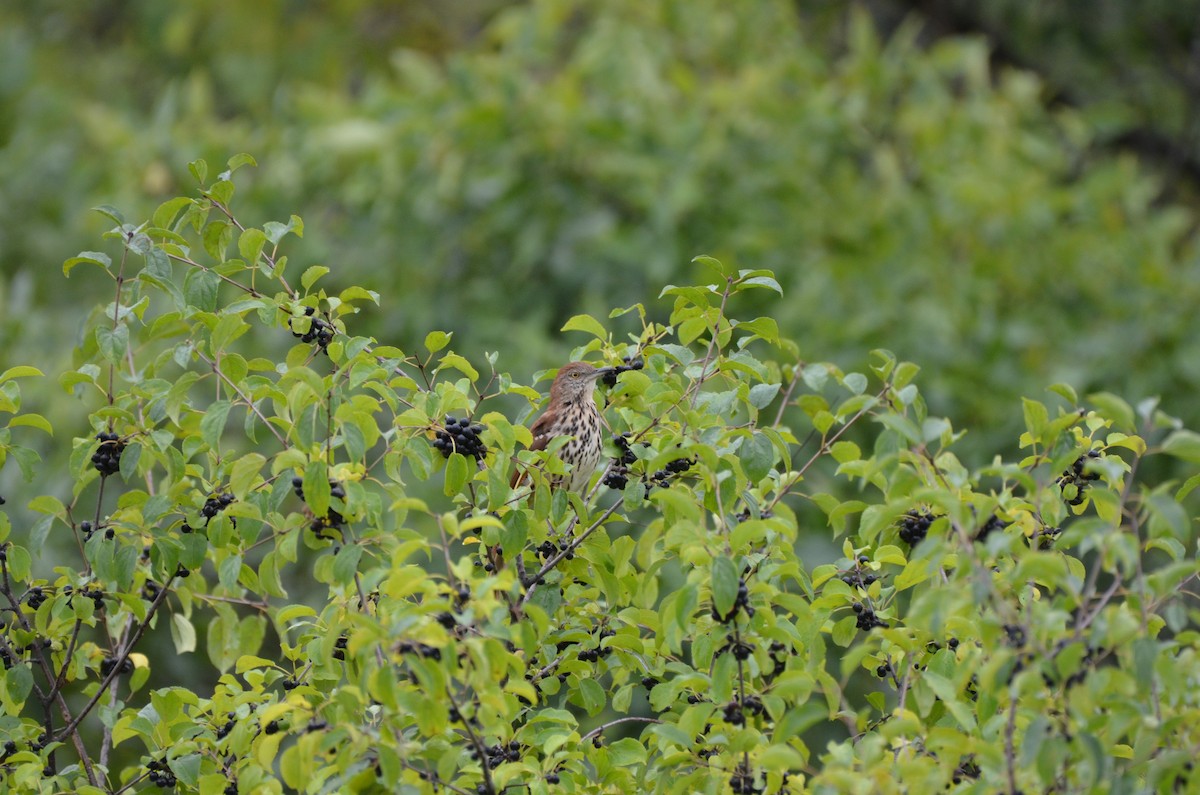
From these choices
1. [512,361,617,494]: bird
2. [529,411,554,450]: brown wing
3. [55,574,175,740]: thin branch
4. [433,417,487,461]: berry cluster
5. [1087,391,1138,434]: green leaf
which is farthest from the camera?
[529,411,554,450]: brown wing

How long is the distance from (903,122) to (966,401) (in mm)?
1950

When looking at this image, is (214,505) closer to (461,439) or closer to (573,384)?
(461,439)

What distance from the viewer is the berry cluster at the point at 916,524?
106 inches

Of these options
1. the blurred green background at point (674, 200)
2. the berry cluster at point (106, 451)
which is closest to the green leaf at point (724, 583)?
the berry cluster at point (106, 451)

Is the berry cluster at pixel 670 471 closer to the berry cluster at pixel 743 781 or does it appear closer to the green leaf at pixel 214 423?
the berry cluster at pixel 743 781

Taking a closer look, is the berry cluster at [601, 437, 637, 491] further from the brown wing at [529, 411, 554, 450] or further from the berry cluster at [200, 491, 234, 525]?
the brown wing at [529, 411, 554, 450]

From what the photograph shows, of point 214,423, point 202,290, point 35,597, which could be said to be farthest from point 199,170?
point 35,597

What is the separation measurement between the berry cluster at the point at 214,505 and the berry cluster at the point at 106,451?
0.22 meters

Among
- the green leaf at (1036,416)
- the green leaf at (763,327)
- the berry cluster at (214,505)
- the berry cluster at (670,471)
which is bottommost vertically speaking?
the berry cluster at (214,505)

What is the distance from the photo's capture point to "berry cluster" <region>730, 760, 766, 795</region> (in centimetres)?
239

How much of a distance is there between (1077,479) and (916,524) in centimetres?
31

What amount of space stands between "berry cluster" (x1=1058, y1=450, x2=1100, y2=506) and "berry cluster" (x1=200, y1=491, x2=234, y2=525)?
61.6 inches

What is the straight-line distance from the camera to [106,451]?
2.75 m

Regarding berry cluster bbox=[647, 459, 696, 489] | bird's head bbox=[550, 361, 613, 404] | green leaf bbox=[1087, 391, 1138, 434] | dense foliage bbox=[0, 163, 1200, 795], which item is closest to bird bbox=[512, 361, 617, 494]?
bird's head bbox=[550, 361, 613, 404]
